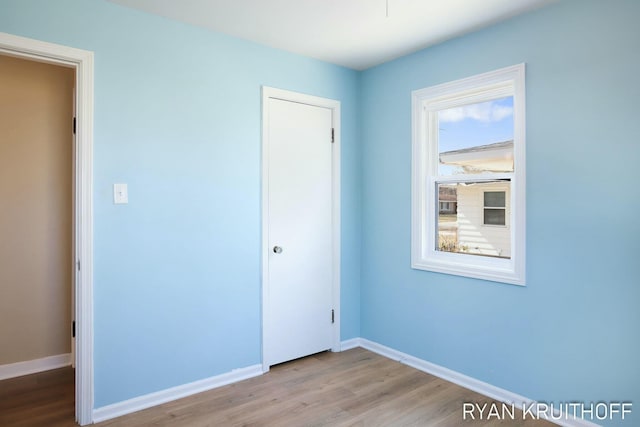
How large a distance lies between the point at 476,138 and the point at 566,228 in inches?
36.9

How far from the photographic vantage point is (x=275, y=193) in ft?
10.5

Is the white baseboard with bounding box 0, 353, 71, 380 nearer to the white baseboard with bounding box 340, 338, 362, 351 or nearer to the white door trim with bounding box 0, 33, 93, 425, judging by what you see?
the white door trim with bounding box 0, 33, 93, 425

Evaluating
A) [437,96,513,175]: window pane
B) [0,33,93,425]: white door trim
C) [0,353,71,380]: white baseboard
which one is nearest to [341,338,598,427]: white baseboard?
[437,96,513,175]: window pane

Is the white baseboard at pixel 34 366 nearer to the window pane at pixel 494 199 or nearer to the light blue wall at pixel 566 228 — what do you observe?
the light blue wall at pixel 566 228

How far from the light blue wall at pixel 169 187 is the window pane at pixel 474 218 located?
1.50m

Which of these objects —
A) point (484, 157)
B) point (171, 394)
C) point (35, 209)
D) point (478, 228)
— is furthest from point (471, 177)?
point (35, 209)

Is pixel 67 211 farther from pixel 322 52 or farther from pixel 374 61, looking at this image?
pixel 374 61

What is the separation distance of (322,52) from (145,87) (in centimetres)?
144

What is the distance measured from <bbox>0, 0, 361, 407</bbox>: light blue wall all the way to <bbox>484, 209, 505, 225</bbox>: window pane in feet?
5.69

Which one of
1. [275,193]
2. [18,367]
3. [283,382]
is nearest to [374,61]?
[275,193]

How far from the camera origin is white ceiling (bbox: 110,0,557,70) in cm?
242

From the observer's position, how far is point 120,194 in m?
2.48

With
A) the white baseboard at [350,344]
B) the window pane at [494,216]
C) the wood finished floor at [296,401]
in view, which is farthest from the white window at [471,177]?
the white baseboard at [350,344]

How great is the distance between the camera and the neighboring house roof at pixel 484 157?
9.05ft
